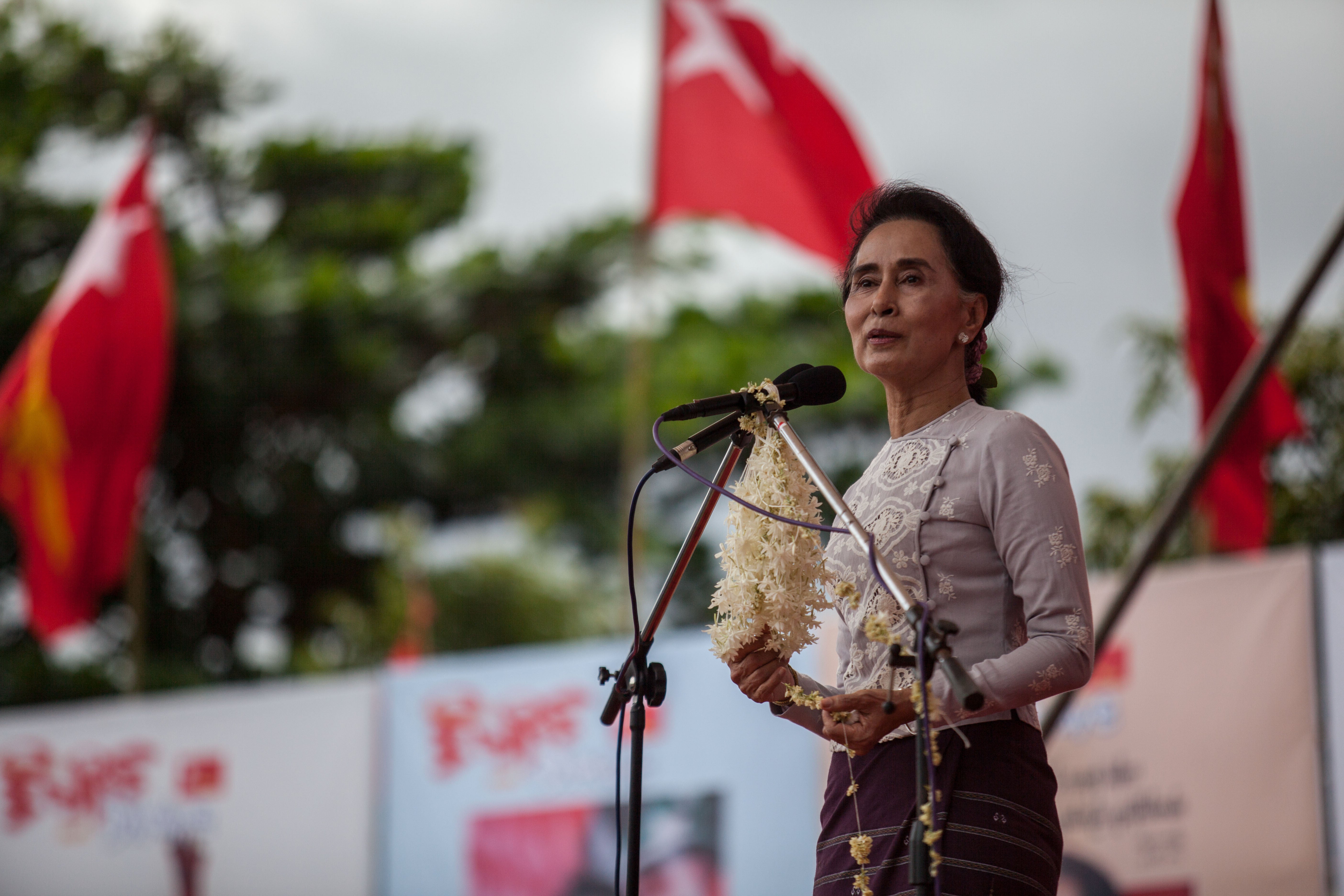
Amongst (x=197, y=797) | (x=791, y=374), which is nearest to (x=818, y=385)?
(x=791, y=374)

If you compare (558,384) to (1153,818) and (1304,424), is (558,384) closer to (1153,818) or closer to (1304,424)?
(1304,424)

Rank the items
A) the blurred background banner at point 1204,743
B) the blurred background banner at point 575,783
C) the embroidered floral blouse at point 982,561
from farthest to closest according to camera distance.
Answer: the blurred background banner at point 575,783, the blurred background banner at point 1204,743, the embroidered floral blouse at point 982,561

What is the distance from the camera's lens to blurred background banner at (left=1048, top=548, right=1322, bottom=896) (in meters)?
4.30

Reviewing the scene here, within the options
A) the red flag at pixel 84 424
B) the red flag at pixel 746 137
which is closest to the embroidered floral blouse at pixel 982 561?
the red flag at pixel 746 137

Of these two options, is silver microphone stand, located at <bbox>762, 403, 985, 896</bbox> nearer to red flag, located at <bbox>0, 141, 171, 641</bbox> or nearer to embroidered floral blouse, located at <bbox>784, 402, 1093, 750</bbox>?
embroidered floral blouse, located at <bbox>784, 402, 1093, 750</bbox>

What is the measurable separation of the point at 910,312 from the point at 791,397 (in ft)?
0.65

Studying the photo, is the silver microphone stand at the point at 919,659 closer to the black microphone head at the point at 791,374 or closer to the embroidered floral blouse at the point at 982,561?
the embroidered floral blouse at the point at 982,561

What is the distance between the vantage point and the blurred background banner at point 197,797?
20.6 ft

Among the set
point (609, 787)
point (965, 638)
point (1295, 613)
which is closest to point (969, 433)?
point (965, 638)

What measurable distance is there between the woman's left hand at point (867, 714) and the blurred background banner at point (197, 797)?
479 cm

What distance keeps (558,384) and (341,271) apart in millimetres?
2681

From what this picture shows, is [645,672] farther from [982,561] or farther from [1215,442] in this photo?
[1215,442]

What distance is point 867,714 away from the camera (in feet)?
5.73

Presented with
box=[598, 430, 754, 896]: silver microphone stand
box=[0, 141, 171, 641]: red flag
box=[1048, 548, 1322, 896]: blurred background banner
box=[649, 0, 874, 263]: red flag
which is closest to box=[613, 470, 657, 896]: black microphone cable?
box=[598, 430, 754, 896]: silver microphone stand
